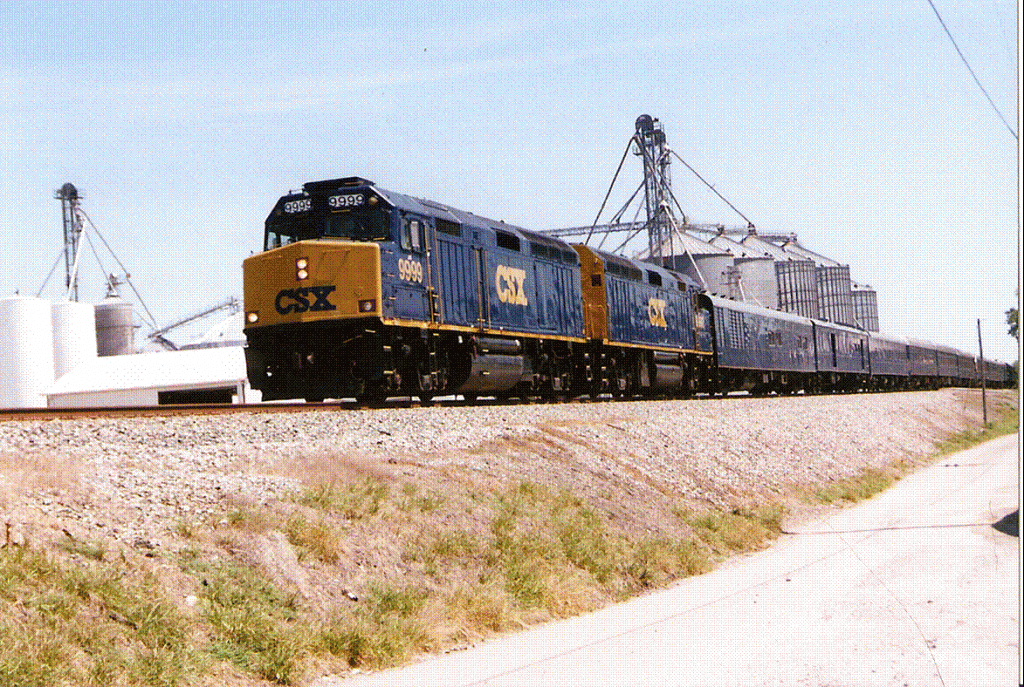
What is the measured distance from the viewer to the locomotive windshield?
20.2 meters

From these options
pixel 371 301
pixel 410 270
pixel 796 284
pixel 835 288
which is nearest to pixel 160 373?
pixel 410 270

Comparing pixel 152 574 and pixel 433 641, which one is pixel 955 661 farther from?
pixel 152 574

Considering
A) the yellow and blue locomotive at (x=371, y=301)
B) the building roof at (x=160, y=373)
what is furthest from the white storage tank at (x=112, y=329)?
the yellow and blue locomotive at (x=371, y=301)

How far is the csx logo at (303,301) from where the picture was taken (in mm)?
19297

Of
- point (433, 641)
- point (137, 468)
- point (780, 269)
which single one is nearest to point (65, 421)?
point (137, 468)

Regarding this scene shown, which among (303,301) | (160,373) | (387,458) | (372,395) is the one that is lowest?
(387,458)

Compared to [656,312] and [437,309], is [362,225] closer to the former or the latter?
[437,309]

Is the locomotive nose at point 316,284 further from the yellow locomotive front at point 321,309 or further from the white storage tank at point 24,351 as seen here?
the white storage tank at point 24,351

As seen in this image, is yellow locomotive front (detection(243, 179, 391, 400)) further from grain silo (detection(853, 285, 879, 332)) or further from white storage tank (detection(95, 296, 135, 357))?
grain silo (detection(853, 285, 879, 332))

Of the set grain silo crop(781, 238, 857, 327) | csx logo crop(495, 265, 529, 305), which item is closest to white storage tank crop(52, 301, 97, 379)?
→ csx logo crop(495, 265, 529, 305)

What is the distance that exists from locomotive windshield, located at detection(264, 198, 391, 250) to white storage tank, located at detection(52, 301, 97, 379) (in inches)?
2336

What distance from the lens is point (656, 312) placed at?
34969 millimetres

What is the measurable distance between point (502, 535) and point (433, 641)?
3210 millimetres

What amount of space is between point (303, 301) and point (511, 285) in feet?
23.2
